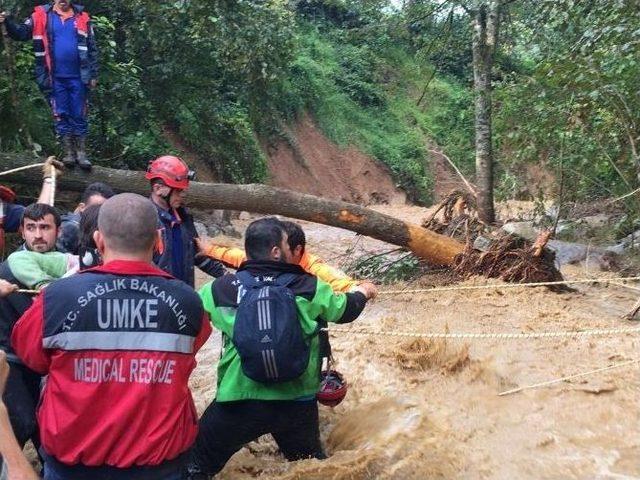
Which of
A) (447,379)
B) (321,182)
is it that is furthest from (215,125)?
(447,379)

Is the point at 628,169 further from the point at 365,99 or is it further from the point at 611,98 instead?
the point at 365,99

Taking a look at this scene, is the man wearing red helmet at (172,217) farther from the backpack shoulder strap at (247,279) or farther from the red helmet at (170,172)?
the backpack shoulder strap at (247,279)

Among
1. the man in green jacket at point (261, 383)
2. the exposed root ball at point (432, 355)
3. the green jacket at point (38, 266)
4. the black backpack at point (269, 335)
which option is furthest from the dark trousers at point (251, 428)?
the exposed root ball at point (432, 355)

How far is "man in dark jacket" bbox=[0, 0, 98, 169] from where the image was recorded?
650 cm

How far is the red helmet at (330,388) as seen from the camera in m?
3.62

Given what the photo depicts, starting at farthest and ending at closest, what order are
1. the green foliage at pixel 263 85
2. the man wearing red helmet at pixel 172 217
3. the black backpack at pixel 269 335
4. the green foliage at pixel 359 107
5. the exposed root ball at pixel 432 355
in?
the green foliage at pixel 359 107 → the green foliage at pixel 263 85 → the exposed root ball at pixel 432 355 → the man wearing red helmet at pixel 172 217 → the black backpack at pixel 269 335

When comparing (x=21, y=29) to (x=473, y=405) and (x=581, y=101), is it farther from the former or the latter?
(x=581, y=101)

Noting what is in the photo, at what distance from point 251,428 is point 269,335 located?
0.55 meters

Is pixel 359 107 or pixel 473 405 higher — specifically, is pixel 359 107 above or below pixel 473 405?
above

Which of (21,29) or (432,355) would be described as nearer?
(432,355)

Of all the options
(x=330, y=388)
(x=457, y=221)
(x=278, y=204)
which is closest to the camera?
(x=330, y=388)

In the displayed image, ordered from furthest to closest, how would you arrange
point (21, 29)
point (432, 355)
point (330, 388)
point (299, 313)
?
point (21, 29) < point (432, 355) < point (330, 388) < point (299, 313)

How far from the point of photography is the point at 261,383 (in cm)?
310

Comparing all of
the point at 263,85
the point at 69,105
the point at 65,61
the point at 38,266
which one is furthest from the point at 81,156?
the point at 263,85
